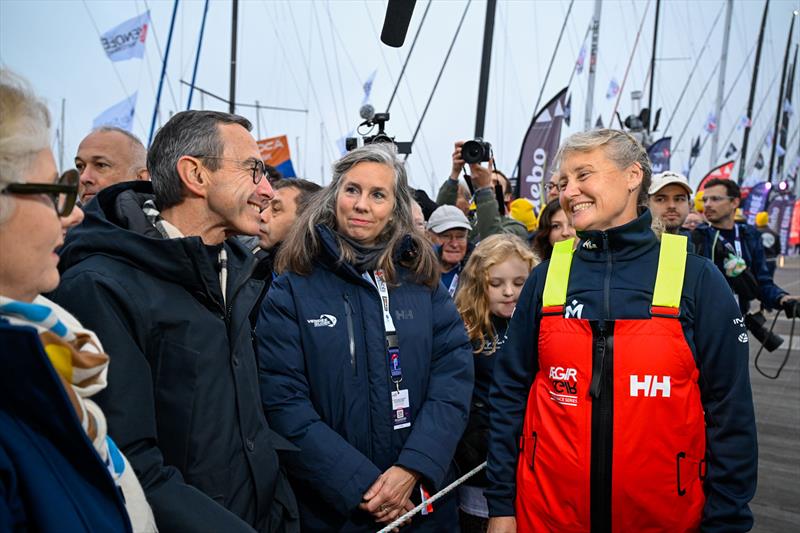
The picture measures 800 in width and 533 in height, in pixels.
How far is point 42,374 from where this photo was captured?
0.83 meters

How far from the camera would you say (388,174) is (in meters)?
2.36

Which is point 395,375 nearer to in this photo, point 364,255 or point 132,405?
point 364,255

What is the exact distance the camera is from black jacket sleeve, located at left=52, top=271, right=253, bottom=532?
1.22 metres

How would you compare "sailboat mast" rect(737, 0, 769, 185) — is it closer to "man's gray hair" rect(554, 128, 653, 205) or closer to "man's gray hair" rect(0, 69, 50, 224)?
"man's gray hair" rect(554, 128, 653, 205)

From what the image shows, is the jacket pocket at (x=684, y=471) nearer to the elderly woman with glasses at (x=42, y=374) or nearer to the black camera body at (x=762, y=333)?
the elderly woman with glasses at (x=42, y=374)

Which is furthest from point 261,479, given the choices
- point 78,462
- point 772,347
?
point 772,347

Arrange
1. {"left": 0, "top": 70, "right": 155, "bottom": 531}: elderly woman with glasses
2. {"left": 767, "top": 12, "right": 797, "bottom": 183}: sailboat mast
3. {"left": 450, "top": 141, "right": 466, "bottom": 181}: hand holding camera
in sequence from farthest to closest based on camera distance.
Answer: {"left": 767, "top": 12, "right": 797, "bottom": 183}: sailboat mast, {"left": 450, "top": 141, "right": 466, "bottom": 181}: hand holding camera, {"left": 0, "top": 70, "right": 155, "bottom": 531}: elderly woman with glasses

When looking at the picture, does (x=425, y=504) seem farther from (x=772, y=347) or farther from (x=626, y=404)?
(x=772, y=347)

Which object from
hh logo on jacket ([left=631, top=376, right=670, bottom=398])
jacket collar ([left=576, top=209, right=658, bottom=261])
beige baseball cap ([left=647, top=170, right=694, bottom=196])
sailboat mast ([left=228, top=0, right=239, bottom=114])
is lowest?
hh logo on jacket ([left=631, top=376, right=670, bottom=398])

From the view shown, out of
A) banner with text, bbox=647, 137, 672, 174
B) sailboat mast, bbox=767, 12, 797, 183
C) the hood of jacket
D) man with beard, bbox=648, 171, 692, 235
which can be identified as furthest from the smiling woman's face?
sailboat mast, bbox=767, 12, 797, 183

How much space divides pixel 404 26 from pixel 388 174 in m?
0.71

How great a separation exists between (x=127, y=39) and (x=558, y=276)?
12578mm

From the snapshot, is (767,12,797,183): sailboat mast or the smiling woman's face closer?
the smiling woman's face

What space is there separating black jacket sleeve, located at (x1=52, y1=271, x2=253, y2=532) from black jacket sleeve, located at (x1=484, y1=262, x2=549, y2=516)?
0.99 meters
